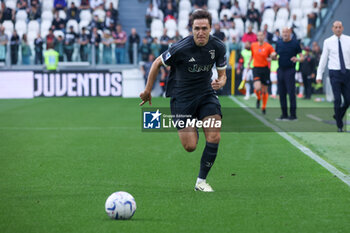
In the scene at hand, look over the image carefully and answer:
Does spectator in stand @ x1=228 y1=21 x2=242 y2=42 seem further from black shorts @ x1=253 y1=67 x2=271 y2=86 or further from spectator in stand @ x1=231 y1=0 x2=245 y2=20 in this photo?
black shorts @ x1=253 y1=67 x2=271 y2=86

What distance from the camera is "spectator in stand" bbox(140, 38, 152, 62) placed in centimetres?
2919

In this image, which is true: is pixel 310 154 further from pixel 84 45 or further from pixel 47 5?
pixel 47 5

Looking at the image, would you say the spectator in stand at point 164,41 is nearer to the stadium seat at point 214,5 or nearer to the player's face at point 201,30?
the stadium seat at point 214,5

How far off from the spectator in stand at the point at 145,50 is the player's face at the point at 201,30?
21.9 meters

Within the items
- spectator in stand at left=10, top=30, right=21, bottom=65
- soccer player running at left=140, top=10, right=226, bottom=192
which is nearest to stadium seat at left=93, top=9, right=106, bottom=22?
spectator in stand at left=10, top=30, right=21, bottom=65

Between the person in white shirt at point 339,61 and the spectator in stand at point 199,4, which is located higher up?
the spectator in stand at point 199,4

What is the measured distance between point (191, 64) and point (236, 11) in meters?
24.0

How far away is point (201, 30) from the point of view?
7.37m

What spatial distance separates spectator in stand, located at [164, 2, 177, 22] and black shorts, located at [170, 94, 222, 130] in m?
23.8

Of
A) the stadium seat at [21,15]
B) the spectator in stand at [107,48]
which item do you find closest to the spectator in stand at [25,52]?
the stadium seat at [21,15]

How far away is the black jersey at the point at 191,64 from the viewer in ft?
24.8

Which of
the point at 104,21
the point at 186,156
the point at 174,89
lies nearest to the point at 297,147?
the point at 186,156

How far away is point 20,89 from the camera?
94.7 feet

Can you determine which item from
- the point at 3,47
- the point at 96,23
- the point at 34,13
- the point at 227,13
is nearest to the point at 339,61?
the point at 227,13
